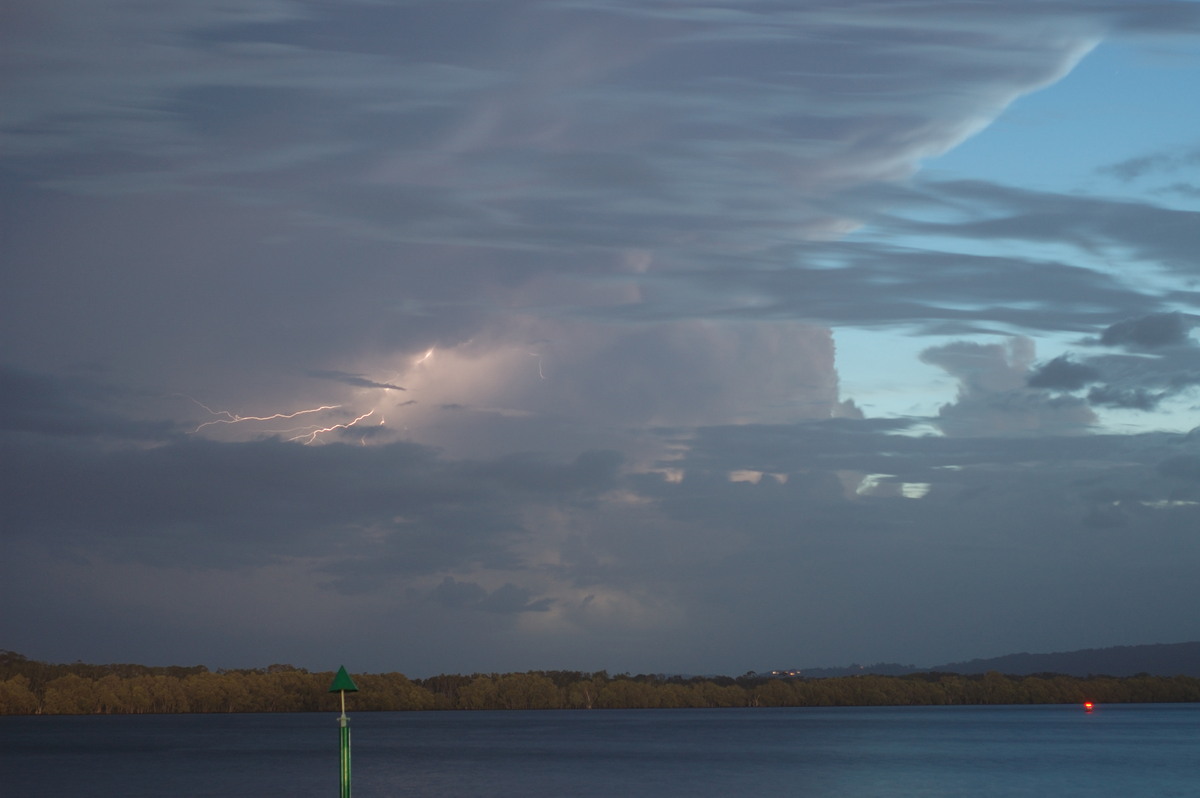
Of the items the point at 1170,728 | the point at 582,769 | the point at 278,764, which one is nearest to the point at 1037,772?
the point at 582,769

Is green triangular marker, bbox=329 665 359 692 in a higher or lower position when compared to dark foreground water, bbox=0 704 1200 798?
higher

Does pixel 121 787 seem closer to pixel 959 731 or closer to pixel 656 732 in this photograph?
pixel 656 732

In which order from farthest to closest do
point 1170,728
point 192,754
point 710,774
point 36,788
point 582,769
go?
point 1170,728, point 192,754, point 582,769, point 710,774, point 36,788

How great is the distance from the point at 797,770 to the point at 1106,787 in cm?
2105

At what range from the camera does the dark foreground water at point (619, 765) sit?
7238cm

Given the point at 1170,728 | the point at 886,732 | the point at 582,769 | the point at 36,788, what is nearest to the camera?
the point at 36,788

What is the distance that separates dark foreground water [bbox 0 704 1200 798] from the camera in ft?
237

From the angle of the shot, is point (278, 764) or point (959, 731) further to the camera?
point (959, 731)

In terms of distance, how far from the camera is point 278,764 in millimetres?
95812

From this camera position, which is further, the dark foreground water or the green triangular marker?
the dark foreground water

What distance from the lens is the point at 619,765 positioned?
94.3 metres

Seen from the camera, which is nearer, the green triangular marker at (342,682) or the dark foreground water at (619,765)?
the green triangular marker at (342,682)

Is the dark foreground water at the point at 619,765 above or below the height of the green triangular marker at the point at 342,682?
below

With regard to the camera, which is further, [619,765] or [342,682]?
[619,765]
